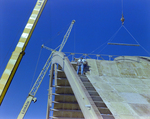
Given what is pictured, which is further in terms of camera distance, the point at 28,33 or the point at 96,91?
the point at 28,33

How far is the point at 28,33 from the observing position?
90.9ft

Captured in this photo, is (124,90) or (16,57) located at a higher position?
(16,57)

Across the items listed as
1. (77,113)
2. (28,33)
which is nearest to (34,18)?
(28,33)

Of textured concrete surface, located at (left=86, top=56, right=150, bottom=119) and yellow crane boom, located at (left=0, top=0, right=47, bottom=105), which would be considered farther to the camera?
A: yellow crane boom, located at (left=0, top=0, right=47, bottom=105)

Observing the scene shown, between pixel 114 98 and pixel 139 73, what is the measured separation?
761cm

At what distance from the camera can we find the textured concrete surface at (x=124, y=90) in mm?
6699

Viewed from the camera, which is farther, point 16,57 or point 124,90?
point 16,57

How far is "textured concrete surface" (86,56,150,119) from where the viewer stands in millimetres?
6699

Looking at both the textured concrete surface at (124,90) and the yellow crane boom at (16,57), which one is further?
the yellow crane boom at (16,57)

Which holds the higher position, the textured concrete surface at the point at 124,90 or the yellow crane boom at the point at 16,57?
the yellow crane boom at the point at 16,57

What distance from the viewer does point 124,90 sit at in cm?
942

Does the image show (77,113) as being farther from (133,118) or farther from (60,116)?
(133,118)

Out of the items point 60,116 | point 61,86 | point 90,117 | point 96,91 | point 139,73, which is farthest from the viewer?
point 60,116

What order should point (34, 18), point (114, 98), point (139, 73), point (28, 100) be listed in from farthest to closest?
1. point (28, 100)
2. point (34, 18)
3. point (139, 73)
4. point (114, 98)
